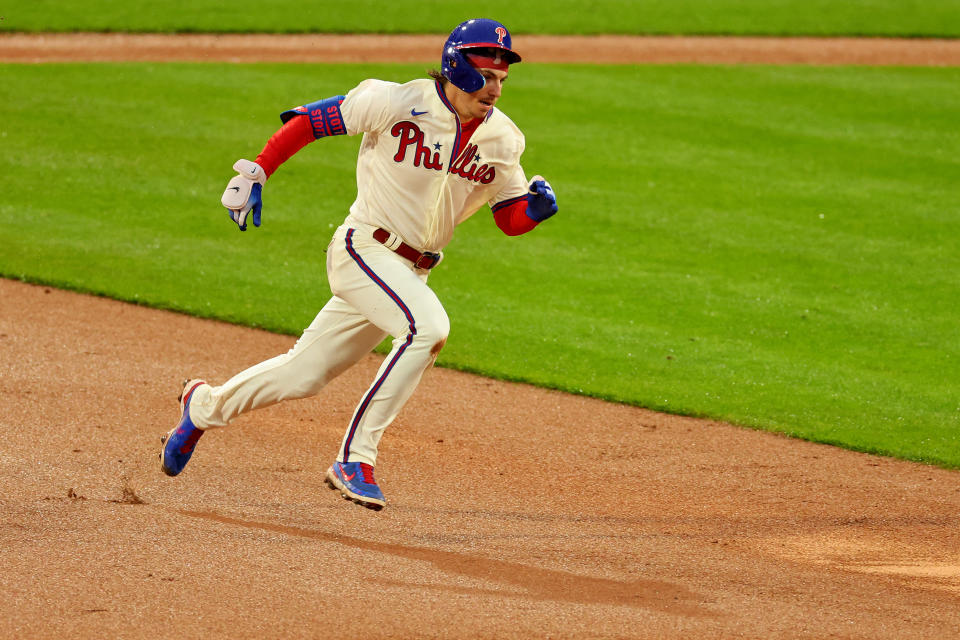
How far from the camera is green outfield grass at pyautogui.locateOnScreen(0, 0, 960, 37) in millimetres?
16828

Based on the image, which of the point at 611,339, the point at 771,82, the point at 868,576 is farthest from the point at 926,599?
the point at 771,82

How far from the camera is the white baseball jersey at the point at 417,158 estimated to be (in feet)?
17.6

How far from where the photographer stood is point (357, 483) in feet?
17.1

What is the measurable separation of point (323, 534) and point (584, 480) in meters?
1.64

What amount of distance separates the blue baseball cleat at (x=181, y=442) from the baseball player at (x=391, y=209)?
0.85 ft

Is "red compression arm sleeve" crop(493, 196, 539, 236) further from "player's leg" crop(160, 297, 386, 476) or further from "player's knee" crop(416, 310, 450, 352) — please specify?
"player's leg" crop(160, 297, 386, 476)

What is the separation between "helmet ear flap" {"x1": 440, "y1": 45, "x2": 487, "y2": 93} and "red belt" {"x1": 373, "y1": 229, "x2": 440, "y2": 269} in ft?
2.44

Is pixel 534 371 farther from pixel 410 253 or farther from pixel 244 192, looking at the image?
pixel 244 192

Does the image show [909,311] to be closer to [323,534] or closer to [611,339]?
[611,339]

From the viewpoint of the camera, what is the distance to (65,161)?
11.8 m

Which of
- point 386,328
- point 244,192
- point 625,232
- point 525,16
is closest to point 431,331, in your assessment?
point 386,328

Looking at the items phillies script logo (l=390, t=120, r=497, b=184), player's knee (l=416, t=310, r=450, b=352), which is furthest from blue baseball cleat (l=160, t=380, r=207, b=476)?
phillies script logo (l=390, t=120, r=497, b=184)

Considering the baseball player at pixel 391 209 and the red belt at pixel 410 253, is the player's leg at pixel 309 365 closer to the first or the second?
the baseball player at pixel 391 209

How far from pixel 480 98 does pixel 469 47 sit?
0.74 feet
